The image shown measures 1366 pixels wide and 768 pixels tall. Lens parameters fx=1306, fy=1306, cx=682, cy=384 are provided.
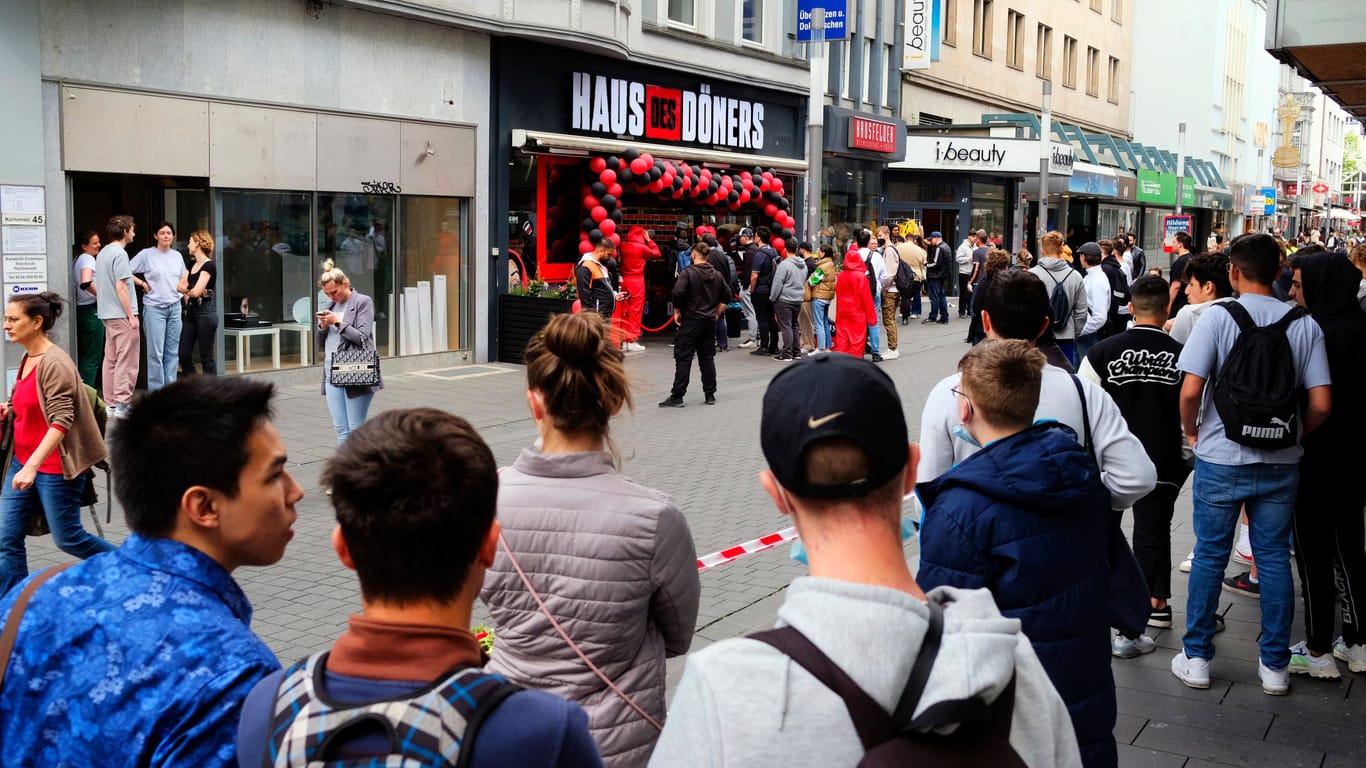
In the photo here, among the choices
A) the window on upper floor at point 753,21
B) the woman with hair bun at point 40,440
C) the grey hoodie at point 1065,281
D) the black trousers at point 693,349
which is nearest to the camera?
the woman with hair bun at point 40,440

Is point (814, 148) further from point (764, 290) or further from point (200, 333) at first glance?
point (200, 333)

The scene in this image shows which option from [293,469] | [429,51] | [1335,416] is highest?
[429,51]

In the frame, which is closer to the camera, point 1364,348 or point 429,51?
point 1364,348

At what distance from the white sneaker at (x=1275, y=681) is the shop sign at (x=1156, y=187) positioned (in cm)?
4007

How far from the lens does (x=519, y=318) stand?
18.2 meters

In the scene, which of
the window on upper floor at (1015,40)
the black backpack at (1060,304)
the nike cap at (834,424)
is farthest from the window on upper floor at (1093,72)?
the nike cap at (834,424)

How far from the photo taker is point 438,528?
6.47 feet

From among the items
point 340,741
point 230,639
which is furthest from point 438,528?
point 230,639

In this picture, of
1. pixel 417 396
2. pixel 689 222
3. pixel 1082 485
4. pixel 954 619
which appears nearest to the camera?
pixel 954 619

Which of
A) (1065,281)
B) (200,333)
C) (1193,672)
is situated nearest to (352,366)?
(200,333)

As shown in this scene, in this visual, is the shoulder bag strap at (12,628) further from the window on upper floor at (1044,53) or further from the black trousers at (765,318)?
the window on upper floor at (1044,53)

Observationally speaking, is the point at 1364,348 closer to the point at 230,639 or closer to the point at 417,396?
the point at 230,639

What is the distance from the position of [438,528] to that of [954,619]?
0.77m

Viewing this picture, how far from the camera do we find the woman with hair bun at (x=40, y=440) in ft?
20.3
